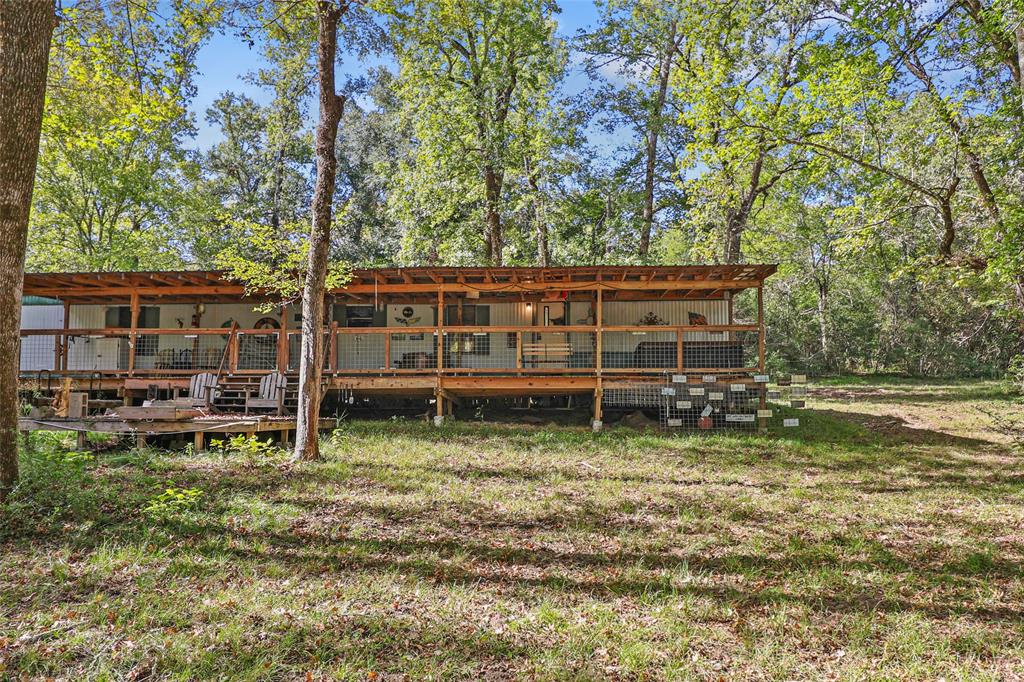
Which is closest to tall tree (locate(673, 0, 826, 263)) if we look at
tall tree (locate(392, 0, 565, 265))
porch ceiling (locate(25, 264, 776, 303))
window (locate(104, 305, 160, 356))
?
porch ceiling (locate(25, 264, 776, 303))

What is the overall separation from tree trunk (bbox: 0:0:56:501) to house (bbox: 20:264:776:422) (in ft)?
21.8

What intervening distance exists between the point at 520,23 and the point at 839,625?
61.0 ft

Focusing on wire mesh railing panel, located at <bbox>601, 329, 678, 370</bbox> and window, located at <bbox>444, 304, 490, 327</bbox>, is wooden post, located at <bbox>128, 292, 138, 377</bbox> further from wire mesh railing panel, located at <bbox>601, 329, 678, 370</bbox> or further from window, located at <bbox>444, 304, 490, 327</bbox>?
wire mesh railing panel, located at <bbox>601, 329, 678, 370</bbox>

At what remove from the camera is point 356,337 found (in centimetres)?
1504

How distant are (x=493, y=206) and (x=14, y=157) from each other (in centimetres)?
1403

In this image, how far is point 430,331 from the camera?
12.1m

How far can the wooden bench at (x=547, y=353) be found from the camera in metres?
14.0

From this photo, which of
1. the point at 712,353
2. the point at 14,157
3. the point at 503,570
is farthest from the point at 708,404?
the point at 14,157

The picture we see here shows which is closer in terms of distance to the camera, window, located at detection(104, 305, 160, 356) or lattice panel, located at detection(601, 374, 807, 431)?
lattice panel, located at detection(601, 374, 807, 431)

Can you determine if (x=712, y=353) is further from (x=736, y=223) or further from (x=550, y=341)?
(x=736, y=223)

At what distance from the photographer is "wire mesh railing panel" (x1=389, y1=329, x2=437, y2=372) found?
580 inches

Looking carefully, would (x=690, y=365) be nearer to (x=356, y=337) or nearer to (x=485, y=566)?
(x=356, y=337)

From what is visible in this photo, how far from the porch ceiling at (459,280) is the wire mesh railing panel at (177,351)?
6.17 feet

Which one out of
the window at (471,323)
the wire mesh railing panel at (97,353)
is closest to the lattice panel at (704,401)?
the window at (471,323)
